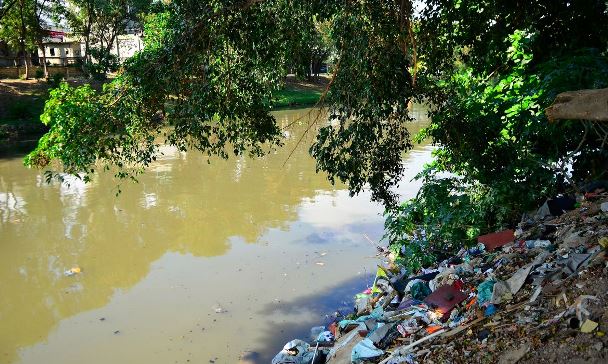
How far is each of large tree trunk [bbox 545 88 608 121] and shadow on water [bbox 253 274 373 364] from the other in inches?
152

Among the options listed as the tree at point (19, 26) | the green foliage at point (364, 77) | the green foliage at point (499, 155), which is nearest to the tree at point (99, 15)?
the tree at point (19, 26)

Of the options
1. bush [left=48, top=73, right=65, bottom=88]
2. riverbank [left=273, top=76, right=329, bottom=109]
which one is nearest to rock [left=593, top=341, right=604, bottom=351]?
bush [left=48, top=73, right=65, bottom=88]

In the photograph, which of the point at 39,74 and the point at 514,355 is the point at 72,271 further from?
the point at 39,74

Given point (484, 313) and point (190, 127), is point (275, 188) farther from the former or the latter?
point (484, 313)

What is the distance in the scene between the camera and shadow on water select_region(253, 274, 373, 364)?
5516mm

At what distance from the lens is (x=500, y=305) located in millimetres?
3721

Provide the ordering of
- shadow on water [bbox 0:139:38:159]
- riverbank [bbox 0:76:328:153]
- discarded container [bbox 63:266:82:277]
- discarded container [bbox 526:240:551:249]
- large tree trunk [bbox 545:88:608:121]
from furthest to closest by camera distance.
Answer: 1. riverbank [bbox 0:76:328:153]
2. shadow on water [bbox 0:139:38:159]
3. discarded container [bbox 63:266:82:277]
4. discarded container [bbox 526:240:551:249]
5. large tree trunk [bbox 545:88:608:121]

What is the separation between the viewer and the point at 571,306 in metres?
3.13

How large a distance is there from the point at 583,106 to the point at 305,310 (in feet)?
15.1

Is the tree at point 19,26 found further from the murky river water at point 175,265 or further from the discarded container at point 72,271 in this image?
the discarded container at point 72,271

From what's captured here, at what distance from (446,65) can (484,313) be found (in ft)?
12.1

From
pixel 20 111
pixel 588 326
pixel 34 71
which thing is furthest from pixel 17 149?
pixel 588 326

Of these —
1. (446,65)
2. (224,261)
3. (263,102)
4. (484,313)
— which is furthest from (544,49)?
(224,261)

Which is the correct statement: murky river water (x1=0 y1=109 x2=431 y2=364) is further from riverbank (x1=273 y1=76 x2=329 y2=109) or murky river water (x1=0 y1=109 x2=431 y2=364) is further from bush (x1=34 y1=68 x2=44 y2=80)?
riverbank (x1=273 y1=76 x2=329 y2=109)
